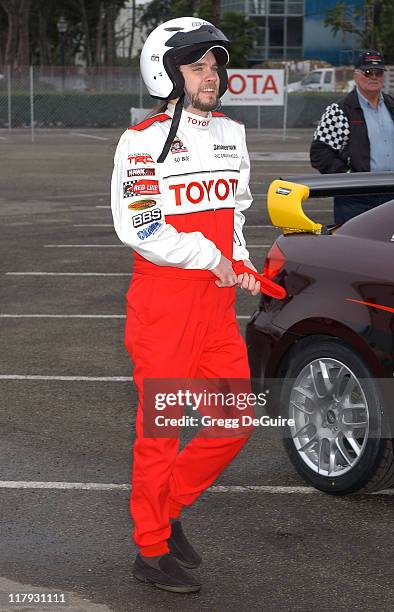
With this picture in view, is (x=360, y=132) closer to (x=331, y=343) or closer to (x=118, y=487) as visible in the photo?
(x=331, y=343)

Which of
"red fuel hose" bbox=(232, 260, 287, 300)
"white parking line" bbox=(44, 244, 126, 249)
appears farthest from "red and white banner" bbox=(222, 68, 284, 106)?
"red fuel hose" bbox=(232, 260, 287, 300)

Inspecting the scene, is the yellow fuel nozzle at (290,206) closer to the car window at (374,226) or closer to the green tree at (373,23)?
the car window at (374,226)

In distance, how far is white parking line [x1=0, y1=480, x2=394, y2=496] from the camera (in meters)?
5.79

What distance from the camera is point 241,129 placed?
4.74m

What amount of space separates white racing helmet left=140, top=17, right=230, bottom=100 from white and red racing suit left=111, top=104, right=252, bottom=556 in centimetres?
11

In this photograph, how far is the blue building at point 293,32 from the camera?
77438mm

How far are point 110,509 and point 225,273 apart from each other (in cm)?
158

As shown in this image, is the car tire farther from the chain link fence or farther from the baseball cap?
the chain link fence

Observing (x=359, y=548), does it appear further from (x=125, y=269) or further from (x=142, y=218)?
(x=125, y=269)

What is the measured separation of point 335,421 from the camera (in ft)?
18.4

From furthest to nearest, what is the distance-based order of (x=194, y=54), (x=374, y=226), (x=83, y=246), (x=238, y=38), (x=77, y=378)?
(x=238, y=38)
(x=83, y=246)
(x=77, y=378)
(x=374, y=226)
(x=194, y=54)

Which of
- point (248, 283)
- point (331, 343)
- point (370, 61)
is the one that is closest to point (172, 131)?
point (248, 283)

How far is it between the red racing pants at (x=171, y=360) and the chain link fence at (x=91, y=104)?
38.0m

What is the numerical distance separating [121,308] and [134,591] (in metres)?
6.09
